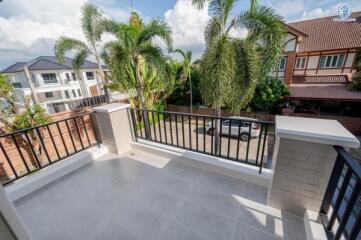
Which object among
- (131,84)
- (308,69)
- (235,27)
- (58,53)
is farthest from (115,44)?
(308,69)

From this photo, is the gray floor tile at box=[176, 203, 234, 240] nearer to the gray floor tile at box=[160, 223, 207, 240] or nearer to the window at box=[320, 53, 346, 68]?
the gray floor tile at box=[160, 223, 207, 240]

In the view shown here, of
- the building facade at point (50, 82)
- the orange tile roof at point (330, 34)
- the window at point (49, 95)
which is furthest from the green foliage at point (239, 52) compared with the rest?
the window at point (49, 95)

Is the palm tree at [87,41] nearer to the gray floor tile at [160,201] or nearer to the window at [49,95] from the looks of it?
the gray floor tile at [160,201]

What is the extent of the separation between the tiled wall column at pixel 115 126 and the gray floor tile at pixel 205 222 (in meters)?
1.77

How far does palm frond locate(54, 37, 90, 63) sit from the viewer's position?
558 centimetres

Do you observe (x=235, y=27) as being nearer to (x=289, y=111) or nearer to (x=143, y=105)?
(x=143, y=105)

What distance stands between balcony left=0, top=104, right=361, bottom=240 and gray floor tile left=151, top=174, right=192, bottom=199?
0.01 meters

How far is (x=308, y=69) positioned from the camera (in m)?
12.3

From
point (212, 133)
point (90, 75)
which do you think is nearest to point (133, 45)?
point (212, 133)

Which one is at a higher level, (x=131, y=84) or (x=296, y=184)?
(x=131, y=84)

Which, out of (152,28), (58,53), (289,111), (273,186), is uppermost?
(152,28)

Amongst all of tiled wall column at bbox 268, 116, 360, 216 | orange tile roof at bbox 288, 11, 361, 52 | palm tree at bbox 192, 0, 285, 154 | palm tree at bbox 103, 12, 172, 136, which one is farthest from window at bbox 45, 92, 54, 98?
orange tile roof at bbox 288, 11, 361, 52

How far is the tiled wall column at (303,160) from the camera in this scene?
1322mm

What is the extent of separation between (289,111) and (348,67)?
6822 millimetres
